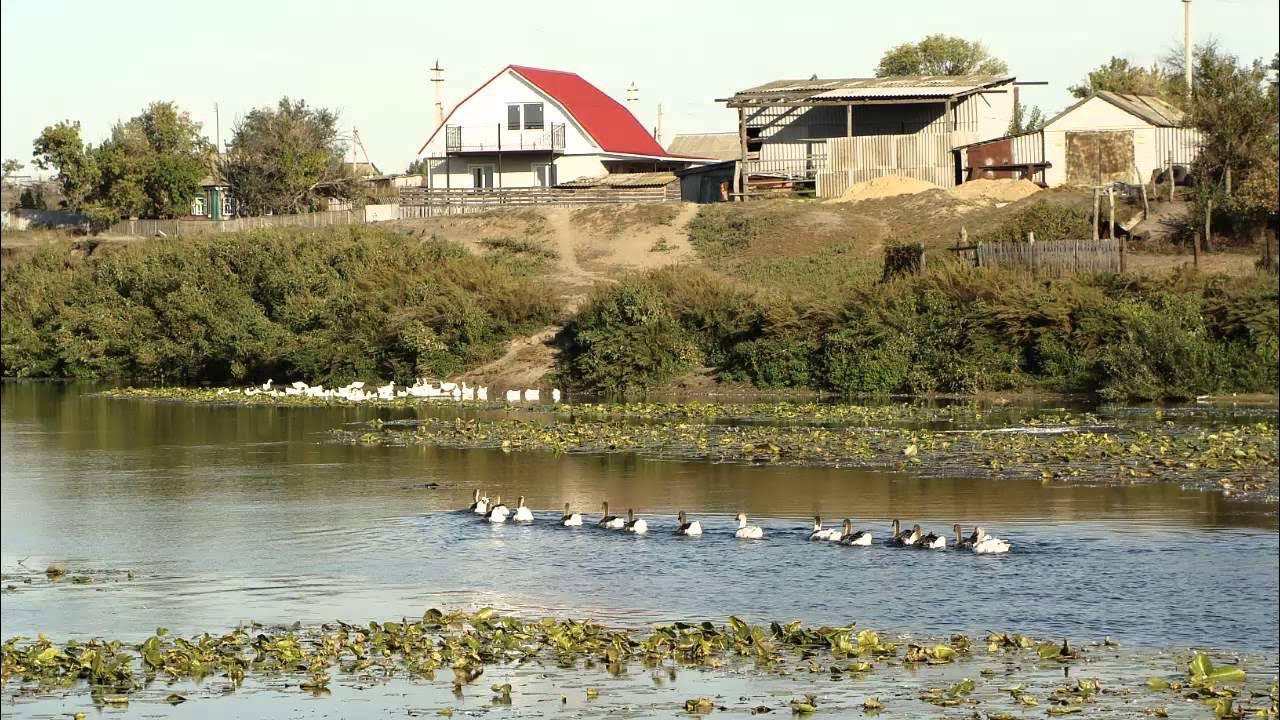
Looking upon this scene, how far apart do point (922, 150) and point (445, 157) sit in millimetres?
29623

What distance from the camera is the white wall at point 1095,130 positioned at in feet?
227

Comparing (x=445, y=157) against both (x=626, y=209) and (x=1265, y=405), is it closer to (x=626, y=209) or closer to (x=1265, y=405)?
(x=626, y=209)

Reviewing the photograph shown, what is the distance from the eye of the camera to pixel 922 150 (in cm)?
7494

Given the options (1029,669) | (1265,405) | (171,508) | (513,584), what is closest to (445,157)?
(1265,405)

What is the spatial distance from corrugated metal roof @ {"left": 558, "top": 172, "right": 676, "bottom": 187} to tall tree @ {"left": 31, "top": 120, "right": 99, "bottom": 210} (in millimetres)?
29699

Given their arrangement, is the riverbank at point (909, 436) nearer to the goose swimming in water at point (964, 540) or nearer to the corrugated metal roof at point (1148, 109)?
the goose swimming in water at point (964, 540)

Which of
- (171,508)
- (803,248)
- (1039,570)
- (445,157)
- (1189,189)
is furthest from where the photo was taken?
(445,157)

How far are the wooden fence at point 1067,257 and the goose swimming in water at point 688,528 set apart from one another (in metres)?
28.1

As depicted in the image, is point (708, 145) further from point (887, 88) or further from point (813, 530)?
point (813, 530)

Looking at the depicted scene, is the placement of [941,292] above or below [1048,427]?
above

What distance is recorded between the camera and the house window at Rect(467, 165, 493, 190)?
91.6 metres

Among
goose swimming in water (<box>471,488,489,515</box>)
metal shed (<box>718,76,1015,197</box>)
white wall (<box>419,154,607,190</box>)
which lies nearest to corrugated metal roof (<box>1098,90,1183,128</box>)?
metal shed (<box>718,76,1015,197</box>)

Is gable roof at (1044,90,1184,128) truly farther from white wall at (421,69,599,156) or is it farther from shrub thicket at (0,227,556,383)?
white wall at (421,69,599,156)

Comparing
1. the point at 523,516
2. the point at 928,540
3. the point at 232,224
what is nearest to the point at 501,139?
the point at 232,224
